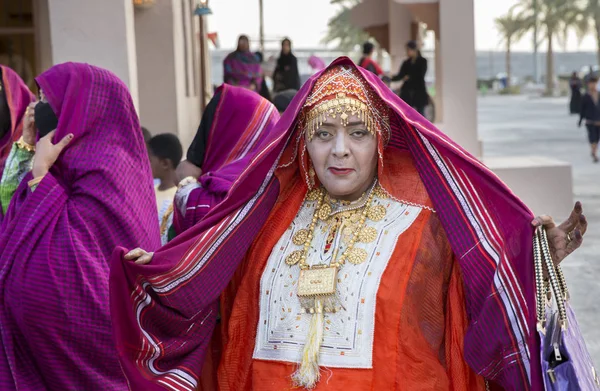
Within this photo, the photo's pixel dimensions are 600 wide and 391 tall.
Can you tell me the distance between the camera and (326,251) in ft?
9.66

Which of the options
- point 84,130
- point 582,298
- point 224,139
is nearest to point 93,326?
point 84,130

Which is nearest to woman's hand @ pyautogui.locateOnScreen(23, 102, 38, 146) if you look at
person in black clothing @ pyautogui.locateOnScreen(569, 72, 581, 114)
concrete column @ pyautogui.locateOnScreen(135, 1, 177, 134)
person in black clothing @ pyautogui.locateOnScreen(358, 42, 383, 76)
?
concrete column @ pyautogui.locateOnScreen(135, 1, 177, 134)

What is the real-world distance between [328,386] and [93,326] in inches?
53.8

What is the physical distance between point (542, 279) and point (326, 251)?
2.23 ft

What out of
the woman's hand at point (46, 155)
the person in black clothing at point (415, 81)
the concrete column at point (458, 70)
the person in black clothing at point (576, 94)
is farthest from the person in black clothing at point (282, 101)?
the person in black clothing at point (576, 94)

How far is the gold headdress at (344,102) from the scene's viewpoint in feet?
9.51

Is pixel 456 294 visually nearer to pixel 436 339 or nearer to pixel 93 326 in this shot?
pixel 436 339

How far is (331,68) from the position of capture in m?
3.00

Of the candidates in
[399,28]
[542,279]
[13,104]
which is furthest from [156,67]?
[399,28]

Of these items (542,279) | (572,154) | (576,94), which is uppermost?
Answer: (542,279)

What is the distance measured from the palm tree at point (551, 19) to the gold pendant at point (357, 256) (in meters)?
55.7

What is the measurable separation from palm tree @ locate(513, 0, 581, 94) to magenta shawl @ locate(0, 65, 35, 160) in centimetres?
5380

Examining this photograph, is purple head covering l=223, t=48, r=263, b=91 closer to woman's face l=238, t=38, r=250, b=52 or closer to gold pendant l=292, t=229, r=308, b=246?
woman's face l=238, t=38, r=250, b=52

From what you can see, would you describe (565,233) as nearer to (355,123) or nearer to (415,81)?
(355,123)
